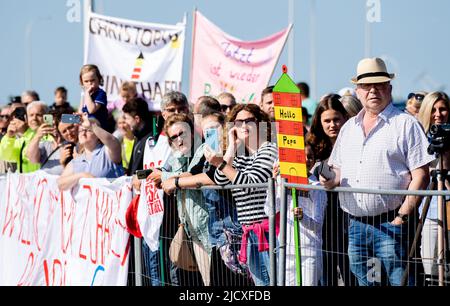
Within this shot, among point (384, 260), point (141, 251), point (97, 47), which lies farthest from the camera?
point (97, 47)

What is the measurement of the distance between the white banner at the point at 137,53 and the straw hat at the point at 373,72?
24.4ft

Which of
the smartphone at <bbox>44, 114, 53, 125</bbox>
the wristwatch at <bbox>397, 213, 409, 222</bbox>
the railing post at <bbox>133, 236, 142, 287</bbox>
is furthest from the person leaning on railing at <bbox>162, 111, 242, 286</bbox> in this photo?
the smartphone at <bbox>44, 114, 53, 125</bbox>

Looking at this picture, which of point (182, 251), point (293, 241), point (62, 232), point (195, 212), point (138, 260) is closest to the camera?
point (293, 241)

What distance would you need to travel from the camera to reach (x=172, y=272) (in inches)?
359

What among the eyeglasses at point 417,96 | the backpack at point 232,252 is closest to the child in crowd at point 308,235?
the backpack at point 232,252

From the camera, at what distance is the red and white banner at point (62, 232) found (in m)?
9.81

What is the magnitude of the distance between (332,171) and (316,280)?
77cm

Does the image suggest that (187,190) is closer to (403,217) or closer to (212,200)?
(212,200)

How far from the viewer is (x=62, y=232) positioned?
423 inches

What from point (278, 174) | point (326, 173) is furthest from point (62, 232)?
point (326, 173)

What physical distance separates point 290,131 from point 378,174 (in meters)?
0.68

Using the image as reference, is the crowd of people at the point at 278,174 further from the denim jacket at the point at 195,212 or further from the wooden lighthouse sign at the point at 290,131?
the wooden lighthouse sign at the point at 290,131
